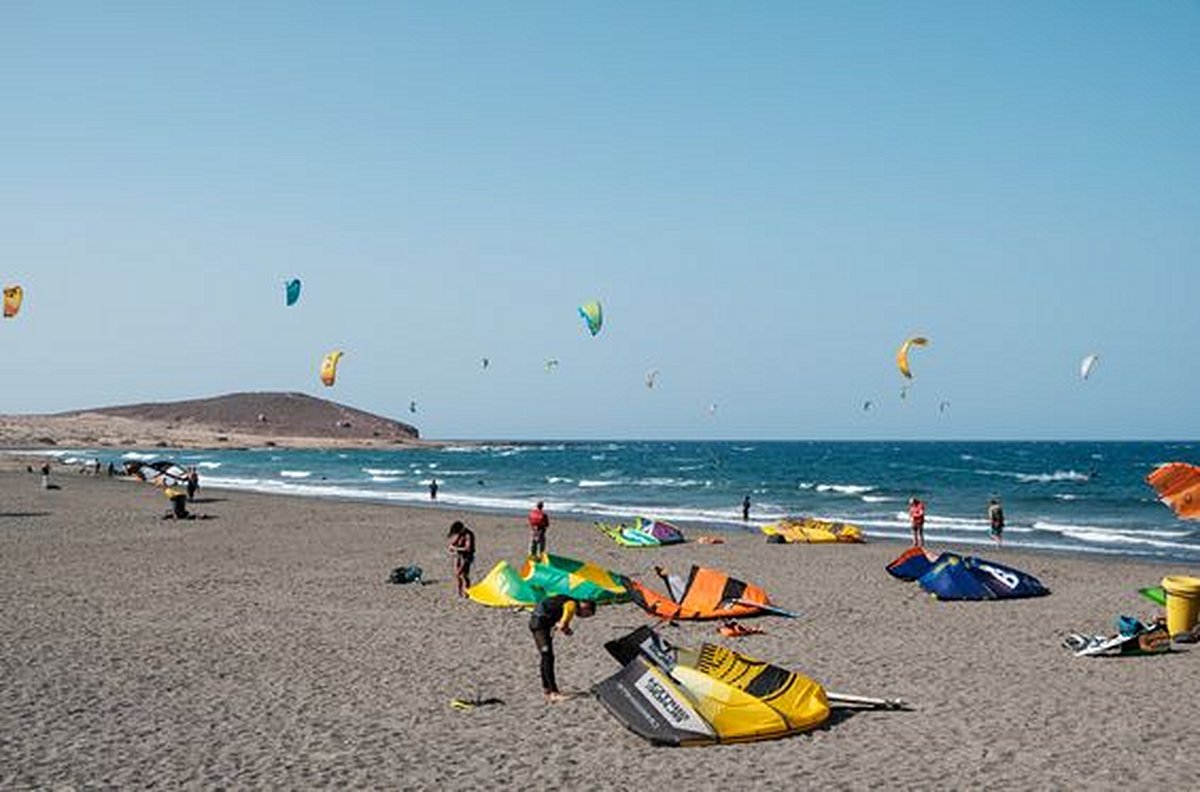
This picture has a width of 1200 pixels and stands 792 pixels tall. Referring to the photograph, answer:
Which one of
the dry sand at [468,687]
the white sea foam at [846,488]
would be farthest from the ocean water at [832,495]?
the dry sand at [468,687]

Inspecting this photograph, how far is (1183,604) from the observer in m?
12.2

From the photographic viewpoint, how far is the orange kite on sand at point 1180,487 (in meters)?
10.8

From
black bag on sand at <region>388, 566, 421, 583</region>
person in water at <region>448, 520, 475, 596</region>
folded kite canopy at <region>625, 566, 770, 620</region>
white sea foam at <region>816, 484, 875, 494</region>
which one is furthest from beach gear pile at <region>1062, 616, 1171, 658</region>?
white sea foam at <region>816, 484, 875, 494</region>

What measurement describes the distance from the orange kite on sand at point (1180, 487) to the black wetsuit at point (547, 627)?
633 cm

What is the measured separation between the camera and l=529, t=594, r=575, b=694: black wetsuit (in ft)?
29.3

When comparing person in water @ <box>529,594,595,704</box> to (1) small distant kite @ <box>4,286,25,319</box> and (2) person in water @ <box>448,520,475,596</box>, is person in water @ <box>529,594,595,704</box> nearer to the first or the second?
(2) person in water @ <box>448,520,475,596</box>

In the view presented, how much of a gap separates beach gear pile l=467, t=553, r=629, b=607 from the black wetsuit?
4.76 metres

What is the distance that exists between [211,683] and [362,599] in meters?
5.42

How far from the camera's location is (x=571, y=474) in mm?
76688

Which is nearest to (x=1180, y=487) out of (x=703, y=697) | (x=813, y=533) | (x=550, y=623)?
(x=703, y=697)

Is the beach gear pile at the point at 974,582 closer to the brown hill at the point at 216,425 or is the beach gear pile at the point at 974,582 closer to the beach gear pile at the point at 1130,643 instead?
the beach gear pile at the point at 1130,643

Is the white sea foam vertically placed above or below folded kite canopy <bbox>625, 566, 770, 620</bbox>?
below

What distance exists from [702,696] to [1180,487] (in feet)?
19.8

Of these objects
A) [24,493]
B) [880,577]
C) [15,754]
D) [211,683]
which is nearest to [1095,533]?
[880,577]
